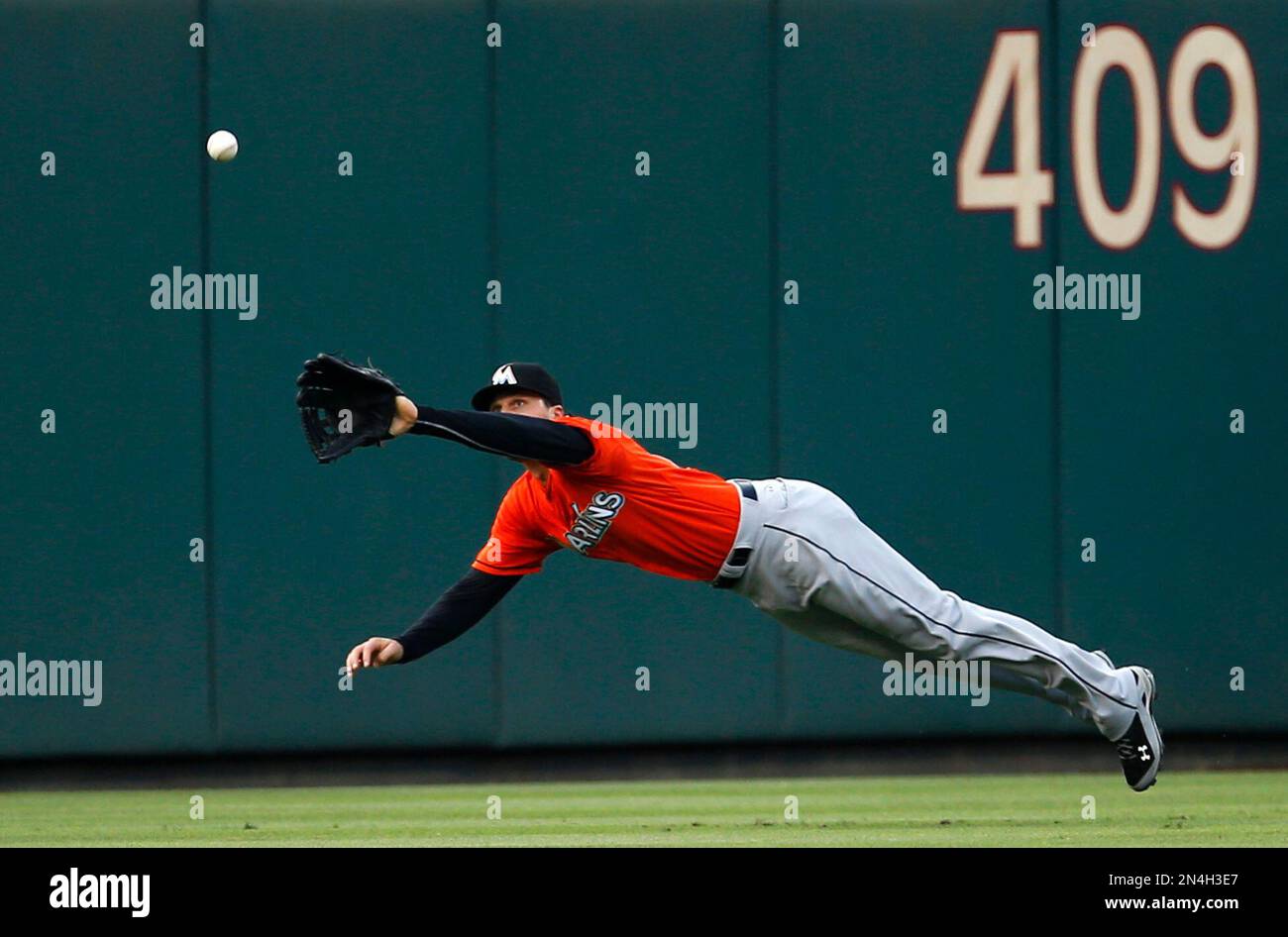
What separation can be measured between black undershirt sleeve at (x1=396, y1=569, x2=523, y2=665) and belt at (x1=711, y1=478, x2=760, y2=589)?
68cm

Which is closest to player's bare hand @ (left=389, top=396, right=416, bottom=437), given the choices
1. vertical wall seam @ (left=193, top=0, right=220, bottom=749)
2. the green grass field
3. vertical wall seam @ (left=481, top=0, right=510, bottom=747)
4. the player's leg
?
the player's leg

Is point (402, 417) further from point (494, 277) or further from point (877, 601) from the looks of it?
point (494, 277)

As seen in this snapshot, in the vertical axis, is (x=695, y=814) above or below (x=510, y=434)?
below

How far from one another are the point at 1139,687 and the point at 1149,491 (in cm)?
332

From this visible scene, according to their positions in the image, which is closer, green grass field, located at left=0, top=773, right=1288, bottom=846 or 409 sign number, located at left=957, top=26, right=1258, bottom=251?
green grass field, located at left=0, top=773, right=1288, bottom=846

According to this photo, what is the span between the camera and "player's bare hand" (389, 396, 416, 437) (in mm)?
4273

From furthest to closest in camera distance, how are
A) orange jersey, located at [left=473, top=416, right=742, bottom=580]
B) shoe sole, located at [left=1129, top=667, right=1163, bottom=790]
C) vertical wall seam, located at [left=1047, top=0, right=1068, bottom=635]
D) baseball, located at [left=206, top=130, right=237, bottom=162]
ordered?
vertical wall seam, located at [left=1047, top=0, right=1068, bottom=635] → baseball, located at [left=206, top=130, right=237, bottom=162] → shoe sole, located at [left=1129, top=667, right=1163, bottom=790] → orange jersey, located at [left=473, top=416, right=742, bottom=580]

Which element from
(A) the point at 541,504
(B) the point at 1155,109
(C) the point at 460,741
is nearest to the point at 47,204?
(C) the point at 460,741

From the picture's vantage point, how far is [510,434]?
4496 millimetres

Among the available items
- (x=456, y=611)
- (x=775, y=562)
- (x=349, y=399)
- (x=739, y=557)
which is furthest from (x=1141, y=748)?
(x=349, y=399)

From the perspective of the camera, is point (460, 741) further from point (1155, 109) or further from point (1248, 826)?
point (1155, 109)

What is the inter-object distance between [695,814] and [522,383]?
2657 mm

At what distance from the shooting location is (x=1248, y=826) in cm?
642

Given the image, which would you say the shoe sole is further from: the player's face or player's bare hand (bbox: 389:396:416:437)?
player's bare hand (bbox: 389:396:416:437)
